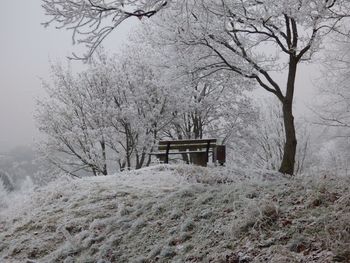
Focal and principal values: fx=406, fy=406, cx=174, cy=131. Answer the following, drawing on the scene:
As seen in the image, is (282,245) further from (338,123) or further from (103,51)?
(103,51)

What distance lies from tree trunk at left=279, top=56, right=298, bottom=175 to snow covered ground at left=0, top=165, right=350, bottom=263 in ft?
14.2

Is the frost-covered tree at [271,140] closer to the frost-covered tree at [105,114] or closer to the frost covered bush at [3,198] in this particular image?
the frost-covered tree at [105,114]

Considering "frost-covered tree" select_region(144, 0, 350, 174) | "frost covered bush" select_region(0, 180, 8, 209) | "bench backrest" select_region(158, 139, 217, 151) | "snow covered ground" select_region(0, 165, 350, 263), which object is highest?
"frost-covered tree" select_region(144, 0, 350, 174)

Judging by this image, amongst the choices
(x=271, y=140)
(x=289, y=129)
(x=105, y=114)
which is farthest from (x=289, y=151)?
(x=271, y=140)

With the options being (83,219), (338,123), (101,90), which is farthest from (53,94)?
(83,219)

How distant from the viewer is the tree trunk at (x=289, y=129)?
1143 cm

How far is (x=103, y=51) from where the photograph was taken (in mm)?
20922

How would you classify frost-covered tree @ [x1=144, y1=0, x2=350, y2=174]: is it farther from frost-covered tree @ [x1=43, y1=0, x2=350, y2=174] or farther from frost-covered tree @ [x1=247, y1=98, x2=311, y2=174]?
frost-covered tree @ [x1=247, y1=98, x2=311, y2=174]

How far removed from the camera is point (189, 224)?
477cm

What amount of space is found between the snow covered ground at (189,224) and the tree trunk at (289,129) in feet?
14.2

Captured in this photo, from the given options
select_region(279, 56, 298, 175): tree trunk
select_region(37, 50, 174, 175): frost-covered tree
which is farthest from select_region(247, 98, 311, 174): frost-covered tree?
select_region(279, 56, 298, 175): tree trunk

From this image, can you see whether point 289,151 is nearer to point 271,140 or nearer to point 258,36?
point 258,36

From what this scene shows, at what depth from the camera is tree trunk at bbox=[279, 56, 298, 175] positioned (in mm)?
11430

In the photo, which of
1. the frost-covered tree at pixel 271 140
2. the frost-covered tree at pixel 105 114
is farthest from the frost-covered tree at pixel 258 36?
the frost-covered tree at pixel 271 140
